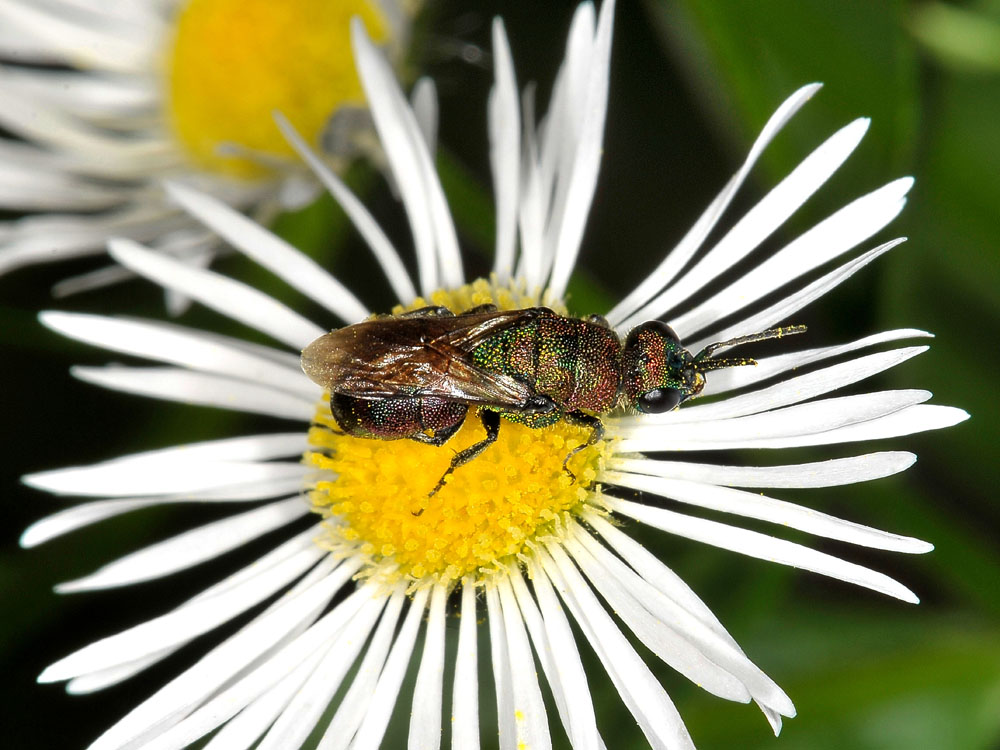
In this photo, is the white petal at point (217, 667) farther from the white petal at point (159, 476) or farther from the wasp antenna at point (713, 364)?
the wasp antenna at point (713, 364)

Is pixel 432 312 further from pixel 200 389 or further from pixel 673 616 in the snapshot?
pixel 673 616

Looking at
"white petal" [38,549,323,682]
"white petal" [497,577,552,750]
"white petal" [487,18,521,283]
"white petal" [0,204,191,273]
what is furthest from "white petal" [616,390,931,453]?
"white petal" [0,204,191,273]

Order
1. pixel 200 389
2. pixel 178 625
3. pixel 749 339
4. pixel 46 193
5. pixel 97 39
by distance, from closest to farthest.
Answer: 1. pixel 749 339
2. pixel 178 625
3. pixel 200 389
4. pixel 46 193
5. pixel 97 39

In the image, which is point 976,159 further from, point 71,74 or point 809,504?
point 71,74

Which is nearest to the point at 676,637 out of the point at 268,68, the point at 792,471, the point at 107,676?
the point at 792,471

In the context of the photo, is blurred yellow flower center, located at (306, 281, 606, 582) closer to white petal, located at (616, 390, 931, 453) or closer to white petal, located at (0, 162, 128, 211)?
white petal, located at (616, 390, 931, 453)

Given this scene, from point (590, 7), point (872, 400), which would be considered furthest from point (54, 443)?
point (872, 400)

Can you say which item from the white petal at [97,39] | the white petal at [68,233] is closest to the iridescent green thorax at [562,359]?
the white petal at [68,233]
